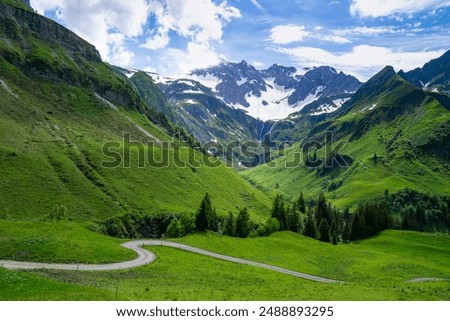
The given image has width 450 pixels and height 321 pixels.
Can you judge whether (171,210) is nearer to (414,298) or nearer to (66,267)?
(66,267)

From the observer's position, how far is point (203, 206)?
11131 cm

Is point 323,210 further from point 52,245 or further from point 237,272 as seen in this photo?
point 52,245

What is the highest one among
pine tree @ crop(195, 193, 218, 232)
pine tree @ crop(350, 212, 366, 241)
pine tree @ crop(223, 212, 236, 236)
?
pine tree @ crop(195, 193, 218, 232)

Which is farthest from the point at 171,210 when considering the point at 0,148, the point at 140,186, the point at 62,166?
the point at 0,148

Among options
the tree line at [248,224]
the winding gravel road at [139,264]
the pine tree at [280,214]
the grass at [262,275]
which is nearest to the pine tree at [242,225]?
the tree line at [248,224]

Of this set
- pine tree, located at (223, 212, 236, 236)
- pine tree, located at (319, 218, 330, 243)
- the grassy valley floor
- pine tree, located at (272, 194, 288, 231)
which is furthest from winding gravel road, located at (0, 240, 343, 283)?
pine tree, located at (319, 218, 330, 243)

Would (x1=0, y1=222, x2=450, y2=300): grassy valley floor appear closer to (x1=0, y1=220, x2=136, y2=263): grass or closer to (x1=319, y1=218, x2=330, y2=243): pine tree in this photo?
(x1=0, y1=220, x2=136, y2=263): grass

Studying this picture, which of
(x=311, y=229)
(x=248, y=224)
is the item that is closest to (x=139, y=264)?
(x=248, y=224)

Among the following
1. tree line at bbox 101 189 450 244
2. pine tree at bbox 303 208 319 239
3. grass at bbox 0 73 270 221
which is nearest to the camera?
tree line at bbox 101 189 450 244

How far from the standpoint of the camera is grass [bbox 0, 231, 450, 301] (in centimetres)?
3788

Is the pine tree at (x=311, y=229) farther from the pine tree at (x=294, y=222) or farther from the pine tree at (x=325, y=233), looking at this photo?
the pine tree at (x=294, y=222)
